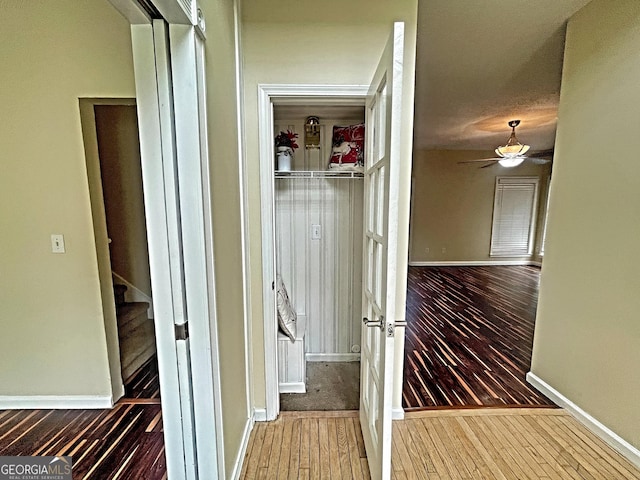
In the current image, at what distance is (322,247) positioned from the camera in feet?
8.77

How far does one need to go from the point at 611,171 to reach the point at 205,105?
2.31 meters

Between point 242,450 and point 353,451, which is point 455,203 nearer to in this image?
point 353,451

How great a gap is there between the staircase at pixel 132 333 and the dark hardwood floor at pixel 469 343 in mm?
1777

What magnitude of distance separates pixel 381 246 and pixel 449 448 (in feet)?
4.49

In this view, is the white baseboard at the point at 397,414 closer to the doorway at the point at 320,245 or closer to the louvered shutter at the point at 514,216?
the doorway at the point at 320,245

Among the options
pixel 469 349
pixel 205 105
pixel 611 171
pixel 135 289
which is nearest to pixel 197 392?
pixel 135 289

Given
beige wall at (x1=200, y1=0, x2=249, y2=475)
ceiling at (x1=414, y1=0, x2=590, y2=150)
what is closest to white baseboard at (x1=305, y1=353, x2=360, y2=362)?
beige wall at (x1=200, y1=0, x2=249, y2=475)

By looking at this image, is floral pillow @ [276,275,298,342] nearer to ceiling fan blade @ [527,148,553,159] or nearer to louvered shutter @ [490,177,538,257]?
louvered shutter @ [490,177,538,257]

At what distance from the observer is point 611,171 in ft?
5.89

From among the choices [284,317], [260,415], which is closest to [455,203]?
[284,317]

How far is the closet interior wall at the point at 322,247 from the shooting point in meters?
2.59

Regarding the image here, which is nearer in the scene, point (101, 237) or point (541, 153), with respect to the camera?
point (101, 237)

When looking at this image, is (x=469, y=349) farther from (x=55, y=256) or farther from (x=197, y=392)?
(x=55, y=256)

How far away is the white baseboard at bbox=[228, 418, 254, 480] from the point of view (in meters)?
1.49
